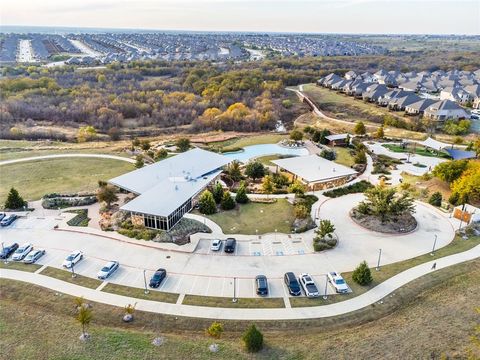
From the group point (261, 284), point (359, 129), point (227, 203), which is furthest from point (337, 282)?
point (359, 129)

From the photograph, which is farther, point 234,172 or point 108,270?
point 234,172

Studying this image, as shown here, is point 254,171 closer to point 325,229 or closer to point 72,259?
point 325,229

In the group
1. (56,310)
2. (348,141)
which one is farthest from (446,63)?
(56,310)

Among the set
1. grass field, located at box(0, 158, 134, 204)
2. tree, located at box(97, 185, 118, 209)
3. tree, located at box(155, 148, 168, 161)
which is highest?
tree, located at box(97, 185, 118, 209)

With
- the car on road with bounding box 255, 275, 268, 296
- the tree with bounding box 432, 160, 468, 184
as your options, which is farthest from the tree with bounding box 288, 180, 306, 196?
the tree with bounding box 432, 160, 468, 184

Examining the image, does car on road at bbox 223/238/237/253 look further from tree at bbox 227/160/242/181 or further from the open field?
tree at bbox 227/160/242/181
